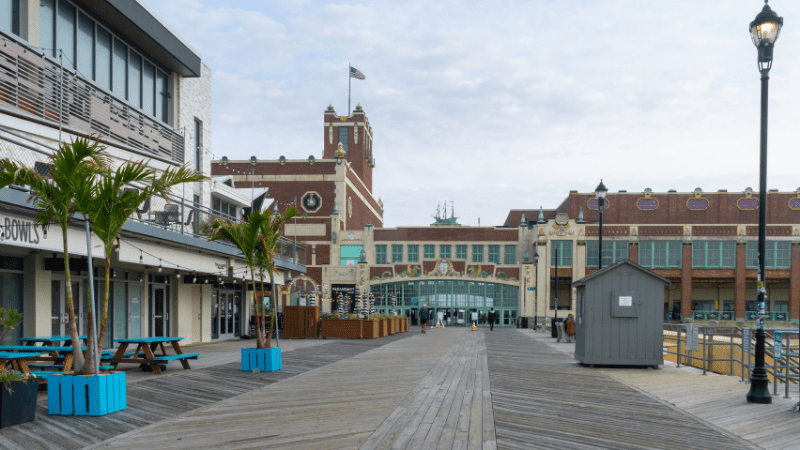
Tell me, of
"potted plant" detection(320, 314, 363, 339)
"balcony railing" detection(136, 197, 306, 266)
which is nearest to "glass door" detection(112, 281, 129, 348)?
"balcony railing" detection(136, 197, 306, 266)

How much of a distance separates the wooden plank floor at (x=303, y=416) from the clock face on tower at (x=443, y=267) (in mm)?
44861

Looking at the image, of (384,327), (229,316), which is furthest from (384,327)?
(229,316)

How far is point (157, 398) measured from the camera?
10.9 metres

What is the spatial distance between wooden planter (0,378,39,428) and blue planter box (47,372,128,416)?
43 cm

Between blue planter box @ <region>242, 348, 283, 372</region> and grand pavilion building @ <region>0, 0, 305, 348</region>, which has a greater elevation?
grand pavilion building @ <region>0, 0, 305, 348</region>

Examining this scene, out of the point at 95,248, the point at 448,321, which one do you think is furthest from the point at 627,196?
the point at 95,248

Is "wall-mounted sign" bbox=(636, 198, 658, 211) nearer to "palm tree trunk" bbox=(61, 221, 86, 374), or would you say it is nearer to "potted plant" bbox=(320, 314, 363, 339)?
"potted plant" bbox=(320, 314, 363, 339)

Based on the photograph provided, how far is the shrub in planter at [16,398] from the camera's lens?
27.0 feet

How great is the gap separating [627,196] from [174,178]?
6108 centimetres

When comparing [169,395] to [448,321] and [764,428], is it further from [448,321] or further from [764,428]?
[448,321]

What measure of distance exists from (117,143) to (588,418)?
1471 centimetres

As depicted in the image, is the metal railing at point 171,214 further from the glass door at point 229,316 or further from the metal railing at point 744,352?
the metal railing at point 744,352

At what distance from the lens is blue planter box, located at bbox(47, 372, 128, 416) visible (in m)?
9.13

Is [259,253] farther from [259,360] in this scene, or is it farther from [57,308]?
[57,308]
